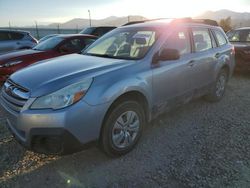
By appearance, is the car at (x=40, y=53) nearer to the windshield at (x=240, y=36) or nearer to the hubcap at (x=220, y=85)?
the hubcap at (x=220, y=85)

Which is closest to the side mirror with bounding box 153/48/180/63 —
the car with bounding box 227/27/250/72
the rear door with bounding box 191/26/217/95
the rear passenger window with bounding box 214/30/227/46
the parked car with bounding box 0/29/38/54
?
the rear door with bounding box 191/26/217/95

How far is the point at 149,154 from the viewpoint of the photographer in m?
3.60

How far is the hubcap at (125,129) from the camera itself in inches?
132

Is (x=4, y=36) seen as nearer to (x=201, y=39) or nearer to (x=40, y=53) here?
(x=40, y=53)

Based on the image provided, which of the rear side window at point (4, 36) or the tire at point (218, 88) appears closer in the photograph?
the tire at point (218, 88)

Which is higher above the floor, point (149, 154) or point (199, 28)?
point (199, 28)

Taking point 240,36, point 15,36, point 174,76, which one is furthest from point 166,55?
point 15,36

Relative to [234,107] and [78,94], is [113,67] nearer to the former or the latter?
[78,94]

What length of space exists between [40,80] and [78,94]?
562mm

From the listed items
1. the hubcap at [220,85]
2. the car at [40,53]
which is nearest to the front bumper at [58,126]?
the hubcap at [220,85]

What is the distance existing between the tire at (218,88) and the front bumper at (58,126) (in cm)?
316

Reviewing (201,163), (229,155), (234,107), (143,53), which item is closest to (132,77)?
(143,53)

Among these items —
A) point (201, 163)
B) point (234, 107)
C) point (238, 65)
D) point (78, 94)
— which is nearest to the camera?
point (78, 94)

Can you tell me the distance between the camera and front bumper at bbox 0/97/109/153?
280 cm
